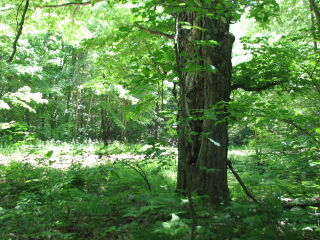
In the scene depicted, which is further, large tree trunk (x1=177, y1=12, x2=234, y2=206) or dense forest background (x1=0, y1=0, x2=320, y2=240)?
large tree trunk (x1=177, y1=12, x2=234, y2=206)

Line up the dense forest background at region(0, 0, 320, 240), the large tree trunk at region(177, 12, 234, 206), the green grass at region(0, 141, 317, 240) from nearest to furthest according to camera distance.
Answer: the green grass at region(0, 141, 317, 240), the dense forest background at region(0, 0, 320, 240), the large tree trunk at region(177, 12, 234, 206)

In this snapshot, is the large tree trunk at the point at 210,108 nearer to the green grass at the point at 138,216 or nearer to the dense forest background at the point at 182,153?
the dense forest background at the point at 182,153

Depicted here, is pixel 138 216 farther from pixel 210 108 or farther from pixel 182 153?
pixel 210 108

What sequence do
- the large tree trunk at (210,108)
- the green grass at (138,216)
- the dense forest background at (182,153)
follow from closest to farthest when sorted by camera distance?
the green grass at (138,216) → the dense forest background at (182,153) → the large tree trunk at (210,108)

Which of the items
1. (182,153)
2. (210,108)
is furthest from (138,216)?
(210,108)

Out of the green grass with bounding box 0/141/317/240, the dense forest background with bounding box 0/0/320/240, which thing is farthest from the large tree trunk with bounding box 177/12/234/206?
the green grass with bounding box 0/141/317/240

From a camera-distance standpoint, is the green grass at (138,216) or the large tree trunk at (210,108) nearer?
the green grass at (138,216)

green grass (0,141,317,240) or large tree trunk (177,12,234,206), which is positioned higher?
large tree trunk (177,12,234,206)

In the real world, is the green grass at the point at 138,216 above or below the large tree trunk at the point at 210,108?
below

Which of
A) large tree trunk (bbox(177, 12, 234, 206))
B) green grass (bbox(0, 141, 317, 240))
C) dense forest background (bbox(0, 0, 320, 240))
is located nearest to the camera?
green grass (bbox(0, 141, 317, 240))

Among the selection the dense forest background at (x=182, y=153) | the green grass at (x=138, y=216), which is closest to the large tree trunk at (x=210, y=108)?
the dense forest background at (x=182, y=153)

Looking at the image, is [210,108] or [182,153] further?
[210,108]

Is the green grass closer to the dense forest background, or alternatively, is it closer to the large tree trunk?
the dense forest background

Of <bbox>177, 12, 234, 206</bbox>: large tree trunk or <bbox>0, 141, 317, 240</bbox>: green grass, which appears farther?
<bbox>177, 12, 234, 206</bbox>: large tree trunk
